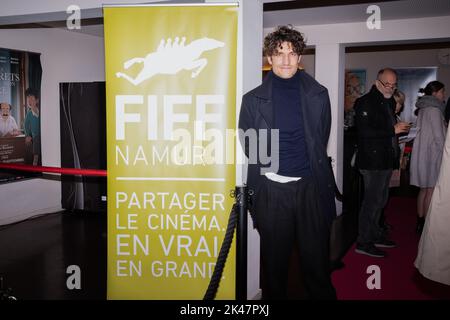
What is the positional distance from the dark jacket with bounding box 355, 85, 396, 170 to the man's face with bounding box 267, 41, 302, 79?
1815mm

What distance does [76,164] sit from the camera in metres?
6.07

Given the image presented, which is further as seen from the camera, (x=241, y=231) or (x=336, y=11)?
(x=336, y=11)

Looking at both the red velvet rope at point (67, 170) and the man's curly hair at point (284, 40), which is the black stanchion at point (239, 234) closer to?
the man's curly hair at point (284, 40)

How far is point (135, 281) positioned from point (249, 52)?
5.37 feet

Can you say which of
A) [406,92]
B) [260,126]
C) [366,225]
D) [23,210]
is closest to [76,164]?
[23,210]

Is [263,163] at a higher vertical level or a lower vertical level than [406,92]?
lower

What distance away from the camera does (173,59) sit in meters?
2.74

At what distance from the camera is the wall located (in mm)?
5652

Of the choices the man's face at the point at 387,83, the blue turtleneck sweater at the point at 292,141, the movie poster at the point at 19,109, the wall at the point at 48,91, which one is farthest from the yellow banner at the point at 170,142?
the wall at the point at 48,91

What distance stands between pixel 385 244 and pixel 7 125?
4567mm

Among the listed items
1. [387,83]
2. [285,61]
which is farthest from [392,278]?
[285,61]

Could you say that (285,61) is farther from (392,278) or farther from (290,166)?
(392,278)

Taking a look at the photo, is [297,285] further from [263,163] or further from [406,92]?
[406,92]

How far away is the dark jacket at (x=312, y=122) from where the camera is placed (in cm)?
237
